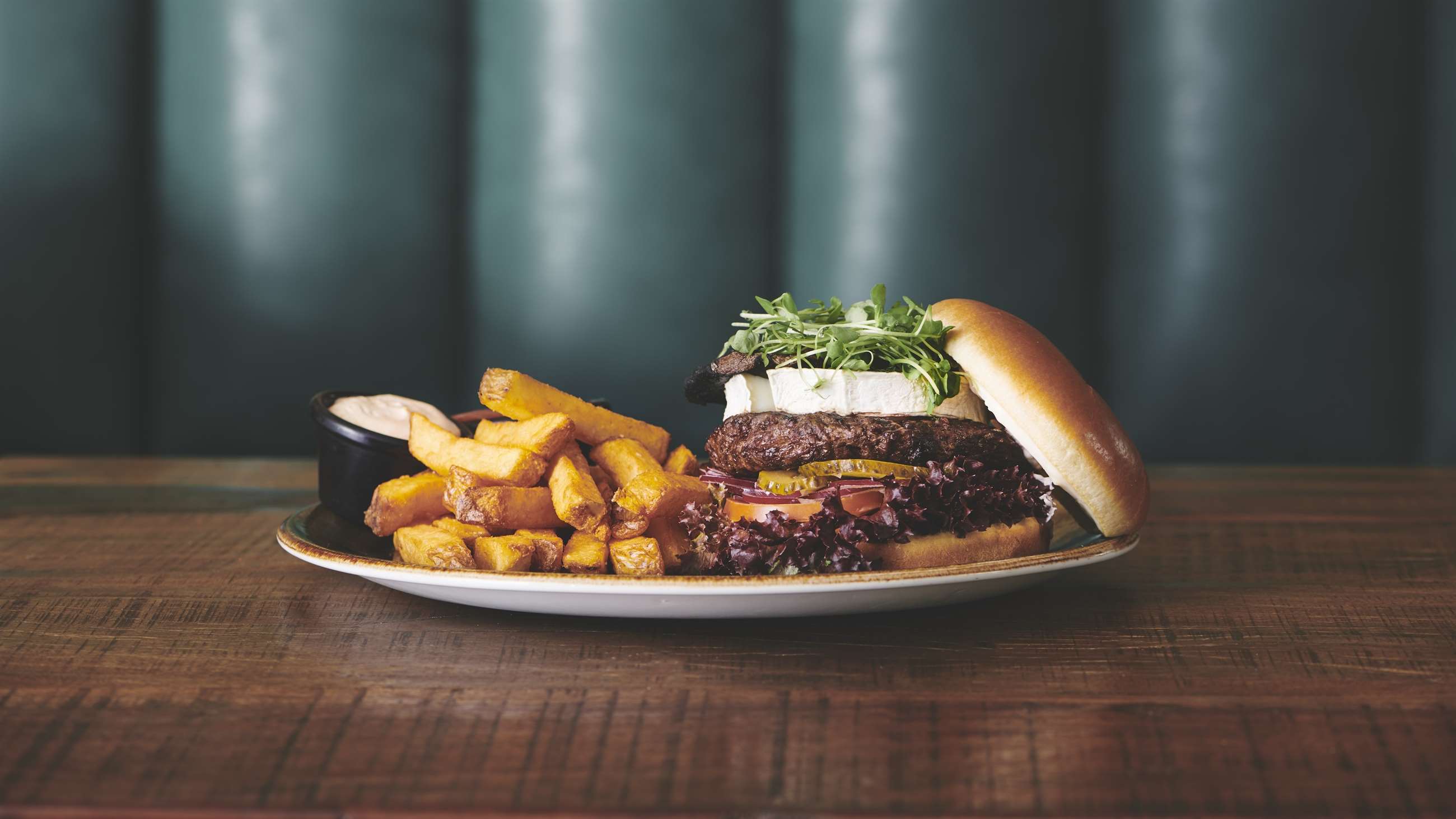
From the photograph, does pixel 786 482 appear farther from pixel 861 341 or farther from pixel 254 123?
pixel 254 123

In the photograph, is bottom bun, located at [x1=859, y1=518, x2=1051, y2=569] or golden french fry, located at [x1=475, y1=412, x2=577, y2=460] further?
golden french fry, located at [x1=475, y1=412, x2=577, y2=460]

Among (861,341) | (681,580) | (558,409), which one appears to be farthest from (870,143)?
(681,580)

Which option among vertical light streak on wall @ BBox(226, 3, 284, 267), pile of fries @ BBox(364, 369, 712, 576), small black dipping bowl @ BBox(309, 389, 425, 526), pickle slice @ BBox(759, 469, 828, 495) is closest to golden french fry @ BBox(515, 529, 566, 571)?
pile of fries @ BBox(364, 369, 712, 576)

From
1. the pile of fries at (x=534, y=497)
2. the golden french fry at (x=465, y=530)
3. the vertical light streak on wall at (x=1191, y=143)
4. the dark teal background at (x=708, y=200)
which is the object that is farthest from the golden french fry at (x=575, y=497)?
the vertical light streak on wall at (x=1191, y=143)

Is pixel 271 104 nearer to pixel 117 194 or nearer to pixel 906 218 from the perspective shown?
pixel 117 194

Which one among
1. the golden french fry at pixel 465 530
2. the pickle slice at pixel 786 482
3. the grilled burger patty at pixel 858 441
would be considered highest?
the grilled burger patty at pixel 858 441

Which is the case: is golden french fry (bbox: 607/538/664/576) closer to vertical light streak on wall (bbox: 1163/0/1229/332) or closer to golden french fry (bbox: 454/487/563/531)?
golden french fry (bbox: 454/487/563/531)

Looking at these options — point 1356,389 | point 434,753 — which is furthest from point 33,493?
point 1356,389

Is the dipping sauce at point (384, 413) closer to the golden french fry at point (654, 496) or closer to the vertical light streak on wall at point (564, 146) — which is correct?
the golden french fry at point (654, 496)
